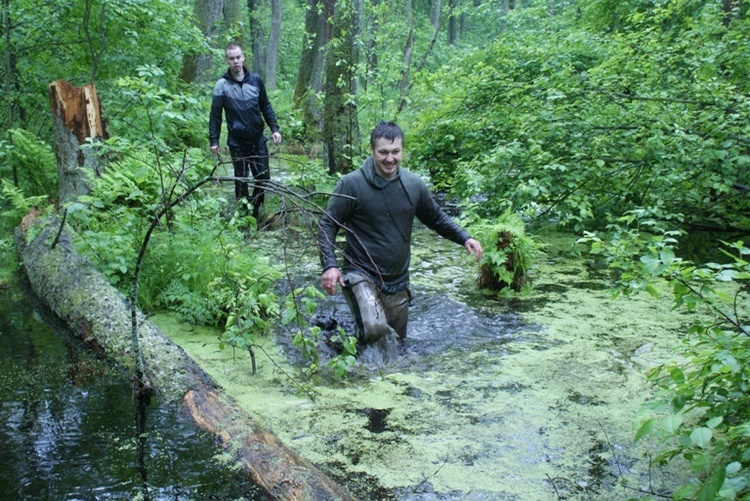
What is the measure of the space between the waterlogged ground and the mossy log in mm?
358

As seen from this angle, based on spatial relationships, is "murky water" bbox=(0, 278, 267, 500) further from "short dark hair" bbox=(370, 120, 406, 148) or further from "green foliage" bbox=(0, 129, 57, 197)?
"green foliage" bbox=(0, 129, 57, 197)

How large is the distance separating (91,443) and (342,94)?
784cm

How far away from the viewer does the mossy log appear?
9.84 feet

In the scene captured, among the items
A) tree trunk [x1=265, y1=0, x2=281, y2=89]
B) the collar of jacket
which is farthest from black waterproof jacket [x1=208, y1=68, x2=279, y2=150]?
tree trunk [x1=265, y1=0, x2=281, y2=89]

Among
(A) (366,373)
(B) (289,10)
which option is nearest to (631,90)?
(A) (366,373)

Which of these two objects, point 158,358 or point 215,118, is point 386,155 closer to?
point 158,358

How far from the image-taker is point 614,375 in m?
4.68

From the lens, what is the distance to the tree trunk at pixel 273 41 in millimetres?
26234

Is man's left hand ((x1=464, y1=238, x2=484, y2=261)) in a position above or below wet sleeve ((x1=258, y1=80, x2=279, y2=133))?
below

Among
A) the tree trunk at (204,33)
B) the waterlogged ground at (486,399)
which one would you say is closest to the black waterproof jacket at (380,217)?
the waterlogged ground at (486,399)

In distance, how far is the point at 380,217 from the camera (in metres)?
4.83

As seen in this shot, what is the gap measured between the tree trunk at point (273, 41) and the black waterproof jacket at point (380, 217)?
23715mm

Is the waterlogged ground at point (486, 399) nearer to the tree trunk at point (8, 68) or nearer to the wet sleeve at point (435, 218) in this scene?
the wet sleeve at point (435, 218)

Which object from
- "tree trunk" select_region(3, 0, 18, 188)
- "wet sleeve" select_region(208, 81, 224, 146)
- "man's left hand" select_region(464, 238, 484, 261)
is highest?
"tree trunk" select_region(3, 0, 18, 188)
